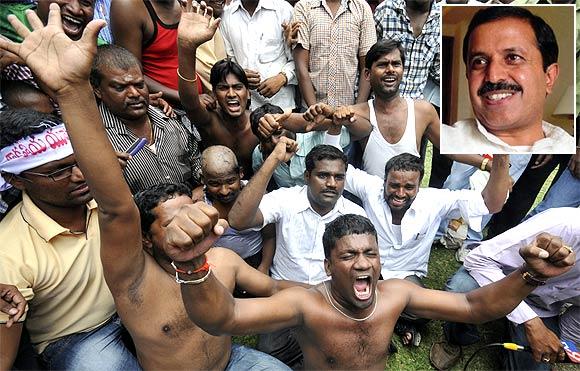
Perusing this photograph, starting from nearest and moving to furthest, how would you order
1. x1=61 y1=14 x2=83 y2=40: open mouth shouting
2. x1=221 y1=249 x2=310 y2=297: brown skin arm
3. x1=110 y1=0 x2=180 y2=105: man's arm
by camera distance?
x1=221 y1=249 x2=310 y2=297: brown skin arm < x1=61 y1=14 x2=83 y2=40: open mouth shouting < x1=110 y1=0 x2=180 y2=105: man's arm

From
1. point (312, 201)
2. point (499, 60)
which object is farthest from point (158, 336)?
point (499, 60)

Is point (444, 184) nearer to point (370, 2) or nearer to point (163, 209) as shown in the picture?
point (370, 2)

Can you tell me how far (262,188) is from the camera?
296cm

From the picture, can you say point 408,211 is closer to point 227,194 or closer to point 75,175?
point 227,194

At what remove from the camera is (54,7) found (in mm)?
1665

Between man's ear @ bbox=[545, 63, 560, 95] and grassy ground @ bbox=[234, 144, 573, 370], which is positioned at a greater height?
man's ear @ bbox=[545, 63, 560, 95]

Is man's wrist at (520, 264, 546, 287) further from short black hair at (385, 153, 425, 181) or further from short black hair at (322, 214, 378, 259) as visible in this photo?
short black hair at (385, 153, 425, 181)

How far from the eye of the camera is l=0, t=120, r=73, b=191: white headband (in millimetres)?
2312

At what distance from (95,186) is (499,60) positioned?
2106 mm

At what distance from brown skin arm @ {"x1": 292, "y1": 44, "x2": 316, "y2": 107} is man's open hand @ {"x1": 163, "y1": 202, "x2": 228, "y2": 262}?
8.65 feet

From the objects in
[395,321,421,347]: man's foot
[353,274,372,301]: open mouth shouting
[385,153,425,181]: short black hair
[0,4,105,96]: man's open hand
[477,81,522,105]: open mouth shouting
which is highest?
[0,4,105,96]: man's open hand

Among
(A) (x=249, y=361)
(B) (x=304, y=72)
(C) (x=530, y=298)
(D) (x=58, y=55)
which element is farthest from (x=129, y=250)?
(C) (x=530, y=298)

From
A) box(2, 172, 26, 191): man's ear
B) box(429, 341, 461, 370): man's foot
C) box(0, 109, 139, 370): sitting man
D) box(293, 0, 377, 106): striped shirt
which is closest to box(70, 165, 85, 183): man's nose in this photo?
box(0, 109, 139, 370): sitting man

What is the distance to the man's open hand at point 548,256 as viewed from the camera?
1996 mm
